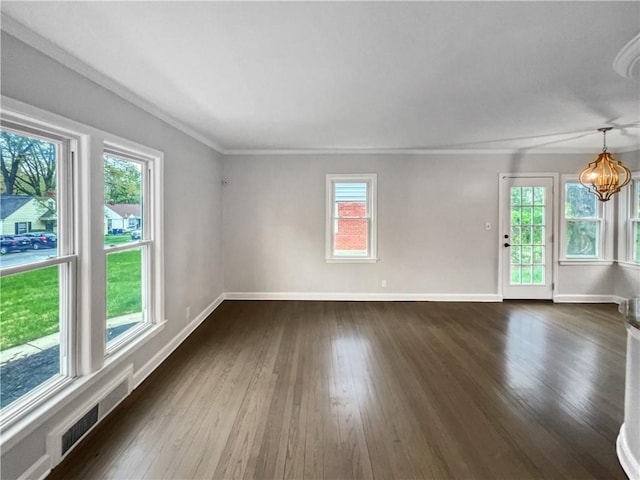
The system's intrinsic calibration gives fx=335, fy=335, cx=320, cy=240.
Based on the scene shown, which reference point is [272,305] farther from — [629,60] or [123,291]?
[629,60]

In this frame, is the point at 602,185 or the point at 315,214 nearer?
the point at 602,185

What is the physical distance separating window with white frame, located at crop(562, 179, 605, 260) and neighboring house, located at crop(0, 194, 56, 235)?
265 inches

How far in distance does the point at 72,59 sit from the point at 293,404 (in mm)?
2815

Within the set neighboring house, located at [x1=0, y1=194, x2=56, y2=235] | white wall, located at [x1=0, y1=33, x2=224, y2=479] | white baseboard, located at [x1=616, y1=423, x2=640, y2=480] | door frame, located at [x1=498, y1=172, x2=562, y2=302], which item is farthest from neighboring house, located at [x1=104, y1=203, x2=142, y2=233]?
door frame, located at [x1=498, y1=172, x2=562, y2=302]

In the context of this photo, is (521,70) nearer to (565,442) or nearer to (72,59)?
(565,442)

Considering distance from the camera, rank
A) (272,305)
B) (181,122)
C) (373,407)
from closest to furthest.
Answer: (373,407) < (181,122) < (272,305)

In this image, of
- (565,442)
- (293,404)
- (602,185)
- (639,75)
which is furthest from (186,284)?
(602,185)

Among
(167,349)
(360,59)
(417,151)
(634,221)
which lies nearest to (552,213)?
(634,221)

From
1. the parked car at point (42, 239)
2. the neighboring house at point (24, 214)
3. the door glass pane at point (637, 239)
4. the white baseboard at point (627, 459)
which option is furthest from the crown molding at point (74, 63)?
the door glass pane at point (637, 239)

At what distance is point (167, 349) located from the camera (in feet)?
11.5

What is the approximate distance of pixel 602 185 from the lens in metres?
4.18

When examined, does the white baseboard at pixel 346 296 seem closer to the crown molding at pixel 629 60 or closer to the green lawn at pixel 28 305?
the green lawn at pixel 28 305

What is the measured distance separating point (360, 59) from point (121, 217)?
2.33 meters

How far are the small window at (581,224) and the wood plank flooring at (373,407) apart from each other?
174cm
